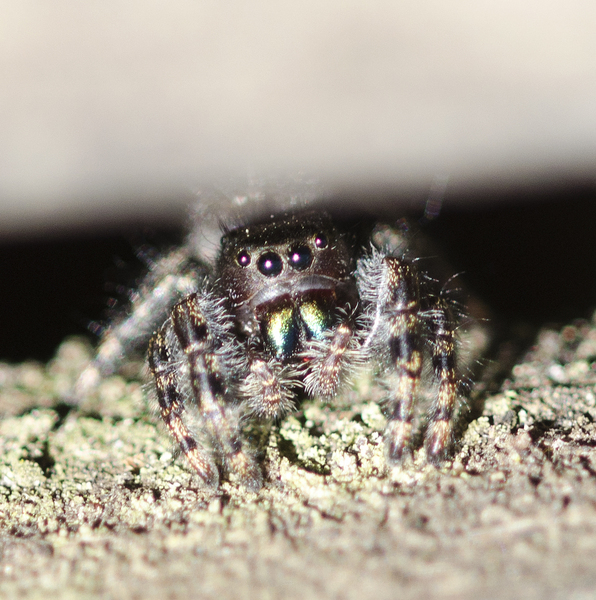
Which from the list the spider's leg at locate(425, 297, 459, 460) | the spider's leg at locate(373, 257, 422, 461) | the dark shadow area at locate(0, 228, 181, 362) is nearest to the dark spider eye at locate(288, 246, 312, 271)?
the spider's leg at locate(373, 257, 422, 461)

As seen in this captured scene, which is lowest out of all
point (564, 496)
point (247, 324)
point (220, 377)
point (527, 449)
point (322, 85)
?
point (564, 496)

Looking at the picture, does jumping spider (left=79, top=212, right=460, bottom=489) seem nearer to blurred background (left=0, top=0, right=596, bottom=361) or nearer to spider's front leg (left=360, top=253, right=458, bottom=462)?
spider's front leg (left=360, top=253, right=458, bottom=462)

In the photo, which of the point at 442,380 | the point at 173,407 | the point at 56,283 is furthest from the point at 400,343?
the point at 56,283

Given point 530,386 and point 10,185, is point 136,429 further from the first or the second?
point 10,185

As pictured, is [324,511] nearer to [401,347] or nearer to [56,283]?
[401,347]

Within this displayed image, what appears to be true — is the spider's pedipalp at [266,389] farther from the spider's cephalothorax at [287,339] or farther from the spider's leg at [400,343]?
the spider's leg at [400,343]

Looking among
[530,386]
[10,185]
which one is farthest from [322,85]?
[530,386]
